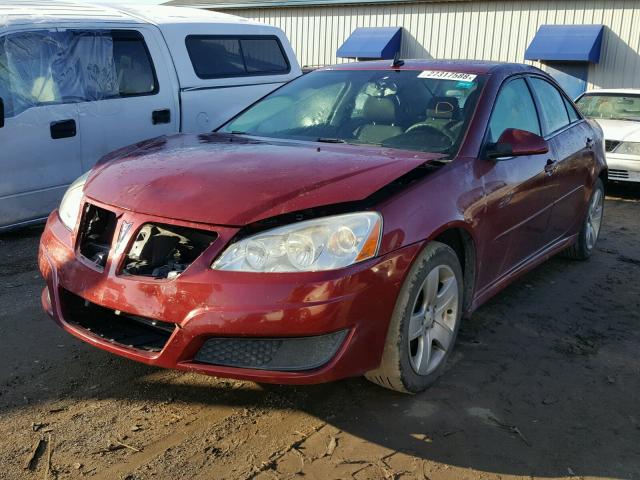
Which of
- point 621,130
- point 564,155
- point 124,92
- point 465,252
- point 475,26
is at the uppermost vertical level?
point 475,26

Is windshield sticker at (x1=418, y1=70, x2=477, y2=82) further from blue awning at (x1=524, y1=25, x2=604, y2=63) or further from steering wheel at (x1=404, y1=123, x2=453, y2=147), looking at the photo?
blue awning at (x1=524, y1=25, x2=604, y2=63)

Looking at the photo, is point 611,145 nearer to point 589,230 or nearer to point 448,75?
point 589,230

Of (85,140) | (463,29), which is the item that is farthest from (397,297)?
(463,29)

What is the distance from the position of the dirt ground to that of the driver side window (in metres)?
1.21

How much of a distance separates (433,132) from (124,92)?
369cm

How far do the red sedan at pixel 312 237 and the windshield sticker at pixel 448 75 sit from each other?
0.6 inches

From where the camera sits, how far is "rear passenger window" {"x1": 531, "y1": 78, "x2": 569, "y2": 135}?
4.73 metres

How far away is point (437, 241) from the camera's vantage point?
335cm

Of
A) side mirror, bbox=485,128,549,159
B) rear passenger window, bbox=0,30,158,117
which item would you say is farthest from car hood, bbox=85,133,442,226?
rear passenger window, bbox=0,30,158,117

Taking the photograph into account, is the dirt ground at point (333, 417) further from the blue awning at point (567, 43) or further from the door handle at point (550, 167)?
the blue awning at point (567, 43)

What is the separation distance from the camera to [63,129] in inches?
234

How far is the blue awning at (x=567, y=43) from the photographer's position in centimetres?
1786

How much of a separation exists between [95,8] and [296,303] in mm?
5321

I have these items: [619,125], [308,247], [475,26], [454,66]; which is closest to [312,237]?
[308,247]
